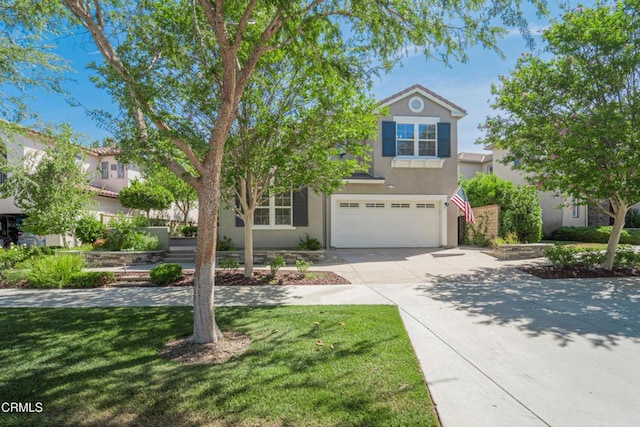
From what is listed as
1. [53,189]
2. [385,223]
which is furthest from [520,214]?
[53,189]

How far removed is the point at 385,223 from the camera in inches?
646

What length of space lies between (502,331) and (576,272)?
21.5 ft

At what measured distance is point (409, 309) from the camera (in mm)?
6797

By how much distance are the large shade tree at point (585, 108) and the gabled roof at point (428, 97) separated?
560cm

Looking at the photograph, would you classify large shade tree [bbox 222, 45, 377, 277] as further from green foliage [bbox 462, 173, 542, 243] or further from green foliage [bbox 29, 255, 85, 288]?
green foliage [bbox 462, 173, 542, 243]

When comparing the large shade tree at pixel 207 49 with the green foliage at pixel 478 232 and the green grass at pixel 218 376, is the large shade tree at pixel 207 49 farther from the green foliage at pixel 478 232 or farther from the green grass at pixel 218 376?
the green foliage at pixel 478 232

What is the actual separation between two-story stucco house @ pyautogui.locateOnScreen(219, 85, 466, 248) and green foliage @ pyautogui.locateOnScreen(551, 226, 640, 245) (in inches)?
275

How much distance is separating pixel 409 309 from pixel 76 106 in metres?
6.34

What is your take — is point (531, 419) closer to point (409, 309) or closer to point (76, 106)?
point (409, 309)

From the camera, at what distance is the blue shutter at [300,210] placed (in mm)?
14969

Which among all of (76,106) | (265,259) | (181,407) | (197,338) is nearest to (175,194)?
(265,259)

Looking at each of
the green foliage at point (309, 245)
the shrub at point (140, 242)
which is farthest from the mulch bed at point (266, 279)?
the green foliage at point (309, 245)

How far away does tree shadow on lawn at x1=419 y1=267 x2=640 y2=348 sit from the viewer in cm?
557

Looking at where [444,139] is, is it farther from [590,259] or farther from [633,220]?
[633,220]
